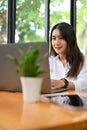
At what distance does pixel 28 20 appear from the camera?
3533 millimetres

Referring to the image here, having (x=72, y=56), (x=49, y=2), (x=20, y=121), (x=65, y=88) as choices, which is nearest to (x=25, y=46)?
(x=65, y=88)

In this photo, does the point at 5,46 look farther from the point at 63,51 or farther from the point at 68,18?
the point at 68,18

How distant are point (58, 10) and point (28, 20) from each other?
25.0 inches

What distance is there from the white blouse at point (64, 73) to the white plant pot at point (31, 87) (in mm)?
672

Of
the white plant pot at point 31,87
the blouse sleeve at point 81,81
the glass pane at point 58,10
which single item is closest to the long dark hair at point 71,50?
the blouse sleeve at point 81,81

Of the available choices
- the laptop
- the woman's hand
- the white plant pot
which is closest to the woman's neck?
the woman's hand

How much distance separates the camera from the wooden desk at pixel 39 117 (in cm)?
76

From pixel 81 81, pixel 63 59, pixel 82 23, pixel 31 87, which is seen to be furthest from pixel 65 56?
pixel 82 23

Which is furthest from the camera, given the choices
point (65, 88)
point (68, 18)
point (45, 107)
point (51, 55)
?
point (68, 18)

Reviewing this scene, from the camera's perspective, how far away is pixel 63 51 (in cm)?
222

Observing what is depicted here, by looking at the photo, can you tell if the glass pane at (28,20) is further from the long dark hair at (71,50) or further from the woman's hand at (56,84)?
the woman's hand at (56,84)

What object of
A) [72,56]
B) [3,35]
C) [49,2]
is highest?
[49,2]

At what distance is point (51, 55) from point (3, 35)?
4.17ft

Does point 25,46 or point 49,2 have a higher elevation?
point 49,2
